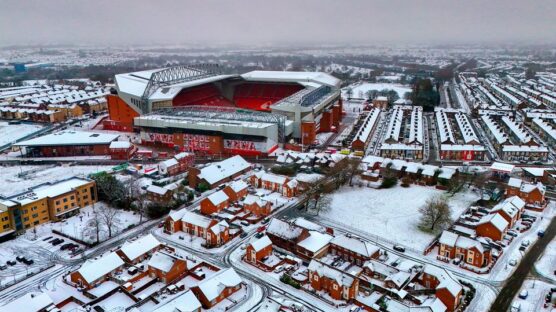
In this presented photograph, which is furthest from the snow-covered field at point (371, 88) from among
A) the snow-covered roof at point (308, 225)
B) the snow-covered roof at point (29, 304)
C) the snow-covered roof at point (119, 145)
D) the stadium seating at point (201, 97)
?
the snow-covered roof at point (29, 304)

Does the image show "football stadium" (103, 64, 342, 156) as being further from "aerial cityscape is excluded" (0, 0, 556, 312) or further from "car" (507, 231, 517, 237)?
"car" (507, 231, 517, 237)

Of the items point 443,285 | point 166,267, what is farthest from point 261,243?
point 443,285

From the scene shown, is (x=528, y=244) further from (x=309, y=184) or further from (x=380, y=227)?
(x=309, y=184)

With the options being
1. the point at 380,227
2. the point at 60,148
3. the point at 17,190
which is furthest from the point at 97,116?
the point at 380,227

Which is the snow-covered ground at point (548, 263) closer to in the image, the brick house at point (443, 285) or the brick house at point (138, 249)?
the brick house at point (443, 285)

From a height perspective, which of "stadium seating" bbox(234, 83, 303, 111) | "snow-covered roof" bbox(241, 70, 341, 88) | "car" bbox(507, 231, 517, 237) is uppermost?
"snow-covered roof" bbox(241, 70, 341, 88)

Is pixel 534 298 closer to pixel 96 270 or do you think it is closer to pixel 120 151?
pixel 96 270

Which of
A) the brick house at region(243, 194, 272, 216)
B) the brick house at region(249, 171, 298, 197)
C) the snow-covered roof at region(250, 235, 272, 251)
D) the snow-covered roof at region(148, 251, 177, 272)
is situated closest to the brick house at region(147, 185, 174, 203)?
the brick house at region(243, 194, 272, 216)
